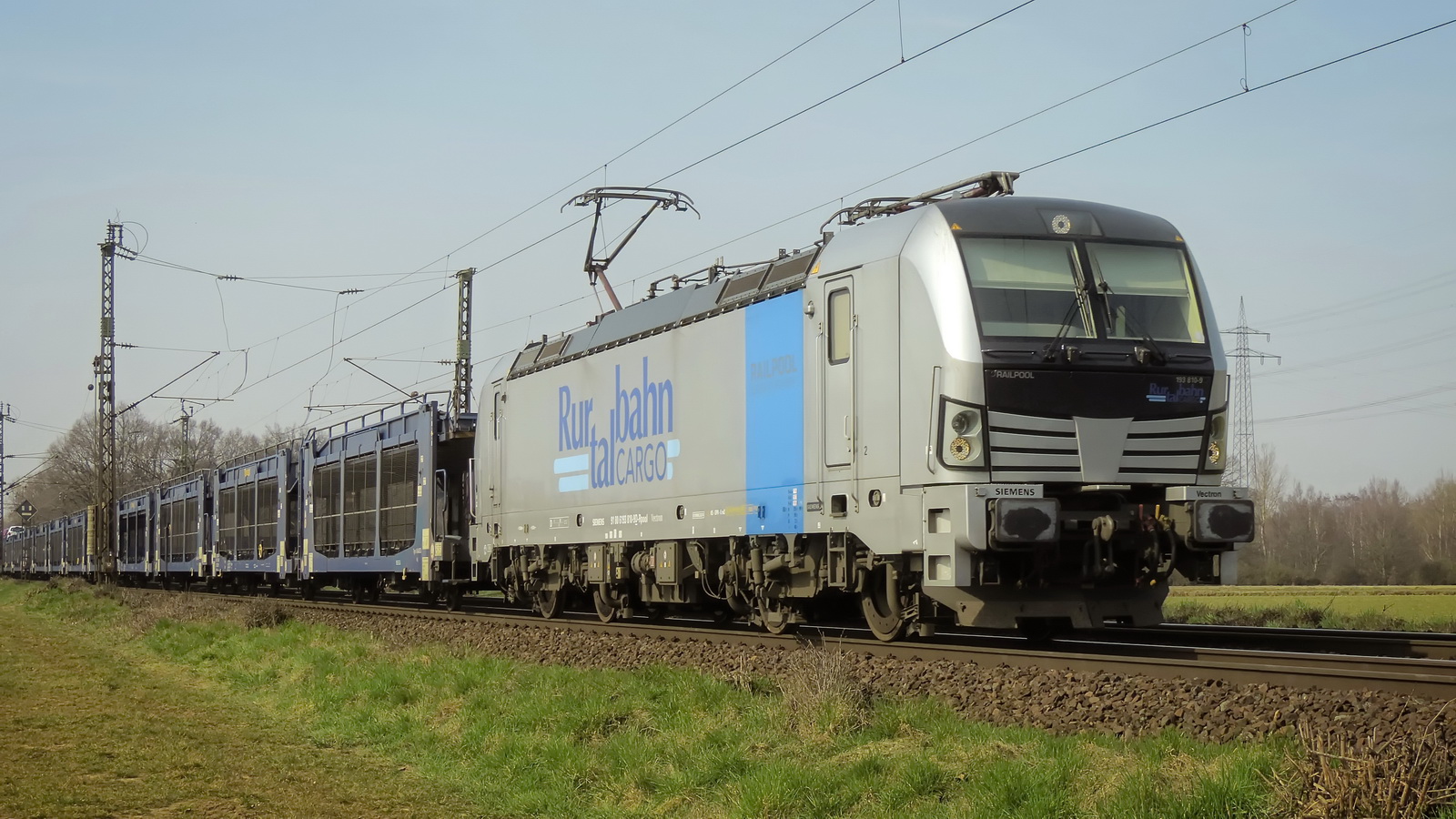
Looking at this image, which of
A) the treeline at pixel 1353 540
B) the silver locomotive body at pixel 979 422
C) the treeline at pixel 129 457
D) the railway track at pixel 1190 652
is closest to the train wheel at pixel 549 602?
the railway track at pixel 1190 652

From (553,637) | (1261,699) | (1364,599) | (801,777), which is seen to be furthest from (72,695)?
(1364,599)

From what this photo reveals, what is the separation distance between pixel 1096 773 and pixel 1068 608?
4.54 m

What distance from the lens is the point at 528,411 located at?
66.2 ft

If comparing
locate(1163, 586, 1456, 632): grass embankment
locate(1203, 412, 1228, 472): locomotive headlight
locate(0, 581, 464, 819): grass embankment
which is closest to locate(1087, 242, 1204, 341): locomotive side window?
locate(1203, 412, 1228, 472): locomotive headlight

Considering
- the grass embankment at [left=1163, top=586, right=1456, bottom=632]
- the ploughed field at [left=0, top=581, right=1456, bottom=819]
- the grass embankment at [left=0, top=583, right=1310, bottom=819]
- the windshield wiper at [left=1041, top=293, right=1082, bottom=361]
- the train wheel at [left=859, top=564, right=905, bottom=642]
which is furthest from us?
the grass embankment at [left=1163, top=586, right=1456, bottom=632]

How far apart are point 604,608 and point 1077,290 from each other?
9.22 m

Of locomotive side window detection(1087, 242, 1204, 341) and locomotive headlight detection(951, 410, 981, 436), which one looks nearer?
locomotive headlight detection(951, 410, 981, 436)

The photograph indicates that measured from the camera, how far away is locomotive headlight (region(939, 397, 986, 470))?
10984 mm

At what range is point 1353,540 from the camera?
6712 cm

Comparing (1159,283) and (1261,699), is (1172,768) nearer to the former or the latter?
(1261,699)

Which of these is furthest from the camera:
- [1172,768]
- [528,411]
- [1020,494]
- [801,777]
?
[528,411]

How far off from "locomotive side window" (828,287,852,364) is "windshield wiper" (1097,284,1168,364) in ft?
7.63

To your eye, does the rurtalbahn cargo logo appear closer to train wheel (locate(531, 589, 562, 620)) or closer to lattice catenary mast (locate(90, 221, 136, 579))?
train wheel (locate(531, 589, 562, 620))

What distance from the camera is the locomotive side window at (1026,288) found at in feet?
37.0
